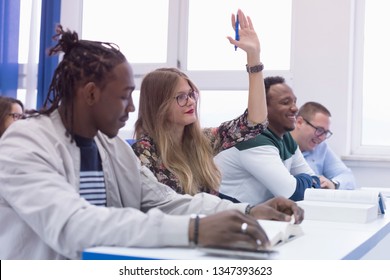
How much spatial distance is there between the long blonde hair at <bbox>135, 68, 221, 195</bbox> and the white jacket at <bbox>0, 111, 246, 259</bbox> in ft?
2.03

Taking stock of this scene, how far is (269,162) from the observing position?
2.54 metres

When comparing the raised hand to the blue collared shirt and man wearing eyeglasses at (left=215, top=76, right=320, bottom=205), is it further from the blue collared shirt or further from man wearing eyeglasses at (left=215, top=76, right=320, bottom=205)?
the blue collared shirt

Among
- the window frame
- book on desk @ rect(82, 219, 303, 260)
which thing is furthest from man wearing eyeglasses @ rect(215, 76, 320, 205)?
the window frame

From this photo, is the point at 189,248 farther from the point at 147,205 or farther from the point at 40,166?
the point at 147,205

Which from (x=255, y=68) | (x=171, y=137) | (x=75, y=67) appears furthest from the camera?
(x=255, y=68)

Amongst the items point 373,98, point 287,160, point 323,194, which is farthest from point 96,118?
point 373,98

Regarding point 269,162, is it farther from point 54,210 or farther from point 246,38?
point 54,210

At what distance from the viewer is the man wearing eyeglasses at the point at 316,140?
3623mm

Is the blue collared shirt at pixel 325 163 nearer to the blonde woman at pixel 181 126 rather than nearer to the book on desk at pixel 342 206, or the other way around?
the blonde woman at pixel 181 126

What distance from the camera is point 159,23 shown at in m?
4.54

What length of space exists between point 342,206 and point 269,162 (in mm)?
689

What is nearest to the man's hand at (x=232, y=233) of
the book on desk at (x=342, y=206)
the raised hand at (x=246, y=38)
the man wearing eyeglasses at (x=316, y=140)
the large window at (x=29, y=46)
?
the book on desk at (x=342, y=206)

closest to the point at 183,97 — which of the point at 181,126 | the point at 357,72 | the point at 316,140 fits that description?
the point at 181,126

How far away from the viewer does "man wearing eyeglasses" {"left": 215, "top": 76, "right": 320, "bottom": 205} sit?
2.52 meters
